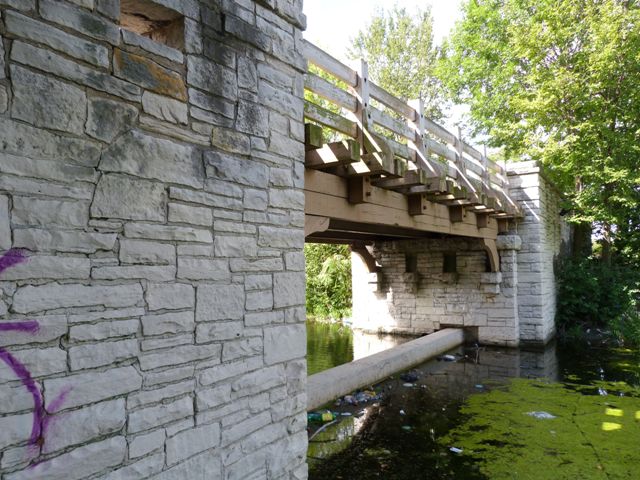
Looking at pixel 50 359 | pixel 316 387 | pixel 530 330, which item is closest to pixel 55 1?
pixel 50 359

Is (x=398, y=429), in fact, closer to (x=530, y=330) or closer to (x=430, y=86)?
(x=530, y=330)

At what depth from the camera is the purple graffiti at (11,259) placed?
5.33 feet

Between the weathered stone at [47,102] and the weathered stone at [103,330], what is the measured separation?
805mm

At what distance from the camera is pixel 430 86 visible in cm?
1725

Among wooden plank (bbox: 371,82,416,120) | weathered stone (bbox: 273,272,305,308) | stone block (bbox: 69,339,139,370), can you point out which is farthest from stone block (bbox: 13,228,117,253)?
wooden plank (bbox: 371,82,416,120)

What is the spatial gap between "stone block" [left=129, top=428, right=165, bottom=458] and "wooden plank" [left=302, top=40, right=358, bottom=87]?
2.69m

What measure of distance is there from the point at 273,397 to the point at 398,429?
2.42m

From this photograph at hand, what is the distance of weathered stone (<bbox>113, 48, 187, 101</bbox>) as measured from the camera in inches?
80.7

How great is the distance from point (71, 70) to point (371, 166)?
2.63 meters

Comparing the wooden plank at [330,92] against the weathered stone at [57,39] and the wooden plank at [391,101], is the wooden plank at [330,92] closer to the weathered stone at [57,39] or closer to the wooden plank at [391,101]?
the wooden plank at [391,101]

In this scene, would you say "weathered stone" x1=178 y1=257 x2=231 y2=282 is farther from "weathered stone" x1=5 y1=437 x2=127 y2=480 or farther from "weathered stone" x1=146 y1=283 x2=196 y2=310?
"weathered stone" x1=5 y1=437 x2=127 y2=480

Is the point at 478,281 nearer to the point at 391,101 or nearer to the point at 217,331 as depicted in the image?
the point at 391,101

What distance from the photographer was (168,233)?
2.20m

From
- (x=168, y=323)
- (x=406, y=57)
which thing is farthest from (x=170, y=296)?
(x=406, y=57)
